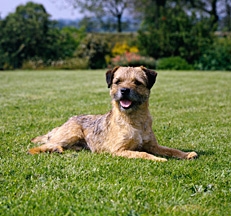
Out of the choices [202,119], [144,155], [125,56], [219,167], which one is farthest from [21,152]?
[125,56]

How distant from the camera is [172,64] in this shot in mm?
28562

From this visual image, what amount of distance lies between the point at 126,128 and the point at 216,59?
24.6 meters

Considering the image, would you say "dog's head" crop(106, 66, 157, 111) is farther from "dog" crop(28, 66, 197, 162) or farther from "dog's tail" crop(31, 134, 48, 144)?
"dog's tail" crop(31, 134, 48, 144)

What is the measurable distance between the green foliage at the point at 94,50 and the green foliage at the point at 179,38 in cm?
301

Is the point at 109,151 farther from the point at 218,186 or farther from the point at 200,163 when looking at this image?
the point at 218,186

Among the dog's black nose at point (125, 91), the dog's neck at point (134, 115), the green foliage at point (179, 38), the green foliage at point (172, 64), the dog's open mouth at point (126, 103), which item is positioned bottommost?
the green foliage at point (172, 64)

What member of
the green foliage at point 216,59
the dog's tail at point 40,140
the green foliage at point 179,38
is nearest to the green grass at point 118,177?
the dog's tail at point 40,140

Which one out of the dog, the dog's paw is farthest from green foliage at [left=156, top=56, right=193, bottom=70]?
the dog's paw

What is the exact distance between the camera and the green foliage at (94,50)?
102ft

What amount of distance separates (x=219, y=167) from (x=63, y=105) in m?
6.83

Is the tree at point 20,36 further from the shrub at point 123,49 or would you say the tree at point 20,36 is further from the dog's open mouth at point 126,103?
the dog's open mouth at point 126,103

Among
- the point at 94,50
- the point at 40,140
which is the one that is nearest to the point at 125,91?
the point at 40,140

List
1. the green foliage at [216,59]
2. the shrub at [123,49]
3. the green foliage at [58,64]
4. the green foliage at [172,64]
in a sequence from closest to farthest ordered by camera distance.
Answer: the green foliage at [172,64] < the green foliage at [216,59] < the green foliage at [58,64] < the shrub at [123,49]

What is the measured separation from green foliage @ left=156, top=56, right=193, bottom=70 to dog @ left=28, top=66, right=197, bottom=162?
22.7m
